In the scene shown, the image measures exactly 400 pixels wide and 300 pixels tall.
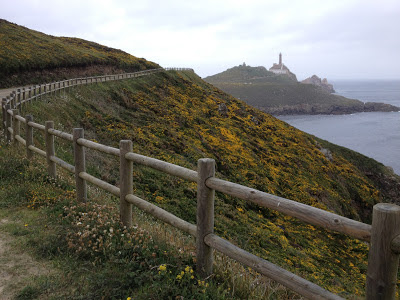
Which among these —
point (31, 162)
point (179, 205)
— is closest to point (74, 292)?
point (31, 162)

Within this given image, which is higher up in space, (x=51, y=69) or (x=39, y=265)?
Answer: (x=51, y=69)

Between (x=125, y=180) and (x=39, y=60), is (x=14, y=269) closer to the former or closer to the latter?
(x=125, y=180)

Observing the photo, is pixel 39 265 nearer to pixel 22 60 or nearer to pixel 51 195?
pixel 51 195

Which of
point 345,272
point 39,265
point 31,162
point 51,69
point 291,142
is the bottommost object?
point 345,272

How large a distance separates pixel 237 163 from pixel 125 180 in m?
19.1

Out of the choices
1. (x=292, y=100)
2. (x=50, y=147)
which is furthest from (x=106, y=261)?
(x=292, y=100)

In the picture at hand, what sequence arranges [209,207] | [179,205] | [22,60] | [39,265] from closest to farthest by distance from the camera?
[209,207] → [39,265] → [179,205] → [22,60]

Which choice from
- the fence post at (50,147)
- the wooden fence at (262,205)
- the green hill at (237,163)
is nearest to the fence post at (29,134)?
the fence post at (50,147)

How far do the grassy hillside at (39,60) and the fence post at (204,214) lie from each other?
29.8m

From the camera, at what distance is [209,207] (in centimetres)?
445

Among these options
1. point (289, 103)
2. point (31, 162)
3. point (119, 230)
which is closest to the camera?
point (119, 230)

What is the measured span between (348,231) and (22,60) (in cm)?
3479

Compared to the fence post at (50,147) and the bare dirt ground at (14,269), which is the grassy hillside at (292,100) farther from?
the bare dirt ground at (14,269)

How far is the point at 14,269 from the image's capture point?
15.8ft
